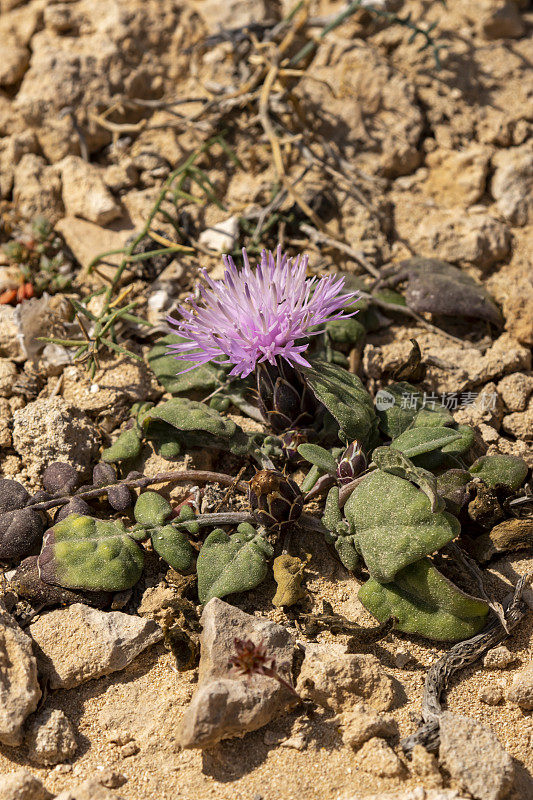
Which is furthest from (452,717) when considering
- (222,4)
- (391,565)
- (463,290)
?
(222,4)

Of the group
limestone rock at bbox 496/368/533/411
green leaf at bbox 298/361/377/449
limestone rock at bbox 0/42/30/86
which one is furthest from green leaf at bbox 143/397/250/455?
limestone rock at bbox 0/42/30/86

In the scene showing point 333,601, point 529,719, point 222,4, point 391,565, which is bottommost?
point 529,719

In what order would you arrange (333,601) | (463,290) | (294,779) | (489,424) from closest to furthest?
(294,779) < (333,601) < (489,424) < (463,290)

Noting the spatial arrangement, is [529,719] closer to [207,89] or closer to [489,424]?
[489,424]

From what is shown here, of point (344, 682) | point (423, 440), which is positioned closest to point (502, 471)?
point (423, 440)

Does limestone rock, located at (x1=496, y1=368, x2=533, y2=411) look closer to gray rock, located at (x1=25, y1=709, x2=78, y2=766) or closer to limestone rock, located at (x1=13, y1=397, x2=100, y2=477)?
limestone rock, located at (x1=13, y1=397, x2=100, y2=477)
